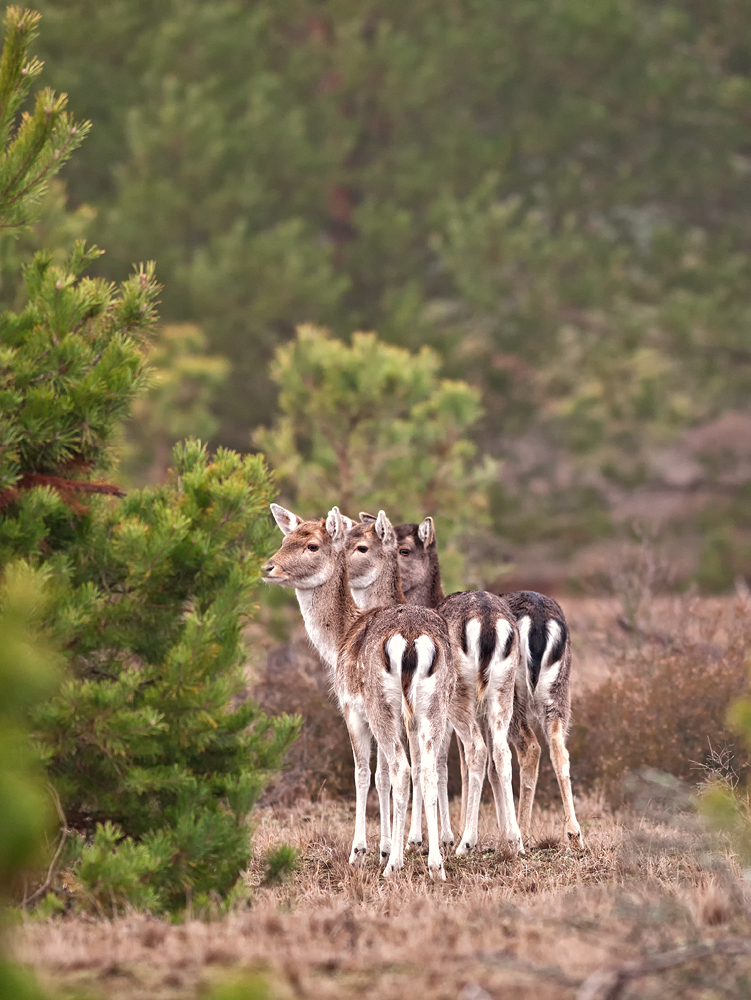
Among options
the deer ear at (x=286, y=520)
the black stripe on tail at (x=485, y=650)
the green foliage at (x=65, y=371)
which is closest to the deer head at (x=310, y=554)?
the deer ear at (x=286, y=520)

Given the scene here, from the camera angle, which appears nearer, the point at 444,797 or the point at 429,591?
the point at 444,797

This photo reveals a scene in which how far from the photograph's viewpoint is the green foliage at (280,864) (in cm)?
667

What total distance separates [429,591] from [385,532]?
2.65 feet

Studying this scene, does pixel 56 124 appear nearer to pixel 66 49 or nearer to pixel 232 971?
pixel 232 971

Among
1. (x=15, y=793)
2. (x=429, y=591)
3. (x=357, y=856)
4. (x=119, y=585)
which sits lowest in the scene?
(x=357, y=856)

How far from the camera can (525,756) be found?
8602 mm

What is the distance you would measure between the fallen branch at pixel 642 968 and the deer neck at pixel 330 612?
4.04m

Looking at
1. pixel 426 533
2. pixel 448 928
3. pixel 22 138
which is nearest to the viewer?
pixel 448 928

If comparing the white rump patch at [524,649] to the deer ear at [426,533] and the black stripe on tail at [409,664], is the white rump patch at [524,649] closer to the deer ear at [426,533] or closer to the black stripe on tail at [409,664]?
the deer ear at [426,533]

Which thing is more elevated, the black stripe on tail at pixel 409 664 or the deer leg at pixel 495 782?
the black stripe on tail at pixel 409 664

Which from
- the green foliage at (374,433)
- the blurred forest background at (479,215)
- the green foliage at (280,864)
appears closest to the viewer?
the green foliage at (280,864)

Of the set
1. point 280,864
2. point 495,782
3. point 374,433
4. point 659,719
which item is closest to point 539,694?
point 495,782

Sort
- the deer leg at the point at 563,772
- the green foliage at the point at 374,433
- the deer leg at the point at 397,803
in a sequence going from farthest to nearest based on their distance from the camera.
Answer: the green foliage at the point at 374,433 → the deer leg at the point at 563,772 → the deer leg at the point at 397,803

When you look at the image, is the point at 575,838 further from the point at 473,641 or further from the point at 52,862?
the point at 52,862
